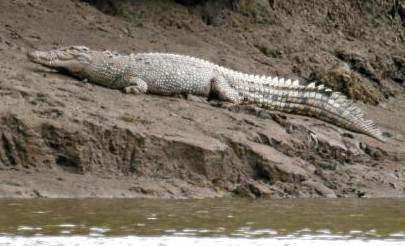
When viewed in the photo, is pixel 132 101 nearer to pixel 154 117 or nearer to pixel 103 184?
pixel 154 117

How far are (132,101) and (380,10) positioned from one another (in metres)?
7.35

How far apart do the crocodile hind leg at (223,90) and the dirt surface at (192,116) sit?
294mm

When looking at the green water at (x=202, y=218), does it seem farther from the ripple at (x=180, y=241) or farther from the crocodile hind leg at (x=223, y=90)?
the crocodile hind leg at (x=223, y=90)

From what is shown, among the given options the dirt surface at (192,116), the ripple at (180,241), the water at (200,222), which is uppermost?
the dirt surface at (192,116)

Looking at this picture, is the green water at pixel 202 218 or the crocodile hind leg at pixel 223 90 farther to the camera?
the crocodile hind leg at pixel 223 90

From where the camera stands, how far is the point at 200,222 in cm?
1139

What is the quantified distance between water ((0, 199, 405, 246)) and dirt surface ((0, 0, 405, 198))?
0.68m

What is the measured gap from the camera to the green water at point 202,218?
10734 millimetres

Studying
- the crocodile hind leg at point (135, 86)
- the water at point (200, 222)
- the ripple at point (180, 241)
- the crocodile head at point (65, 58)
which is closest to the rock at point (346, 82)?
the crocodile hind leg at point (135, 86)

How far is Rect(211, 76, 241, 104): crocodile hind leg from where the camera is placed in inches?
651

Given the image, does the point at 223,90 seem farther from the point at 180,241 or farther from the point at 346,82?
the point at 180,241

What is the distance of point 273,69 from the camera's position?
1867 centimetres

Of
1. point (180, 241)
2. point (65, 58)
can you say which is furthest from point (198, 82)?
point (180, 241)

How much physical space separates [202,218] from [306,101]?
5.55 meters
